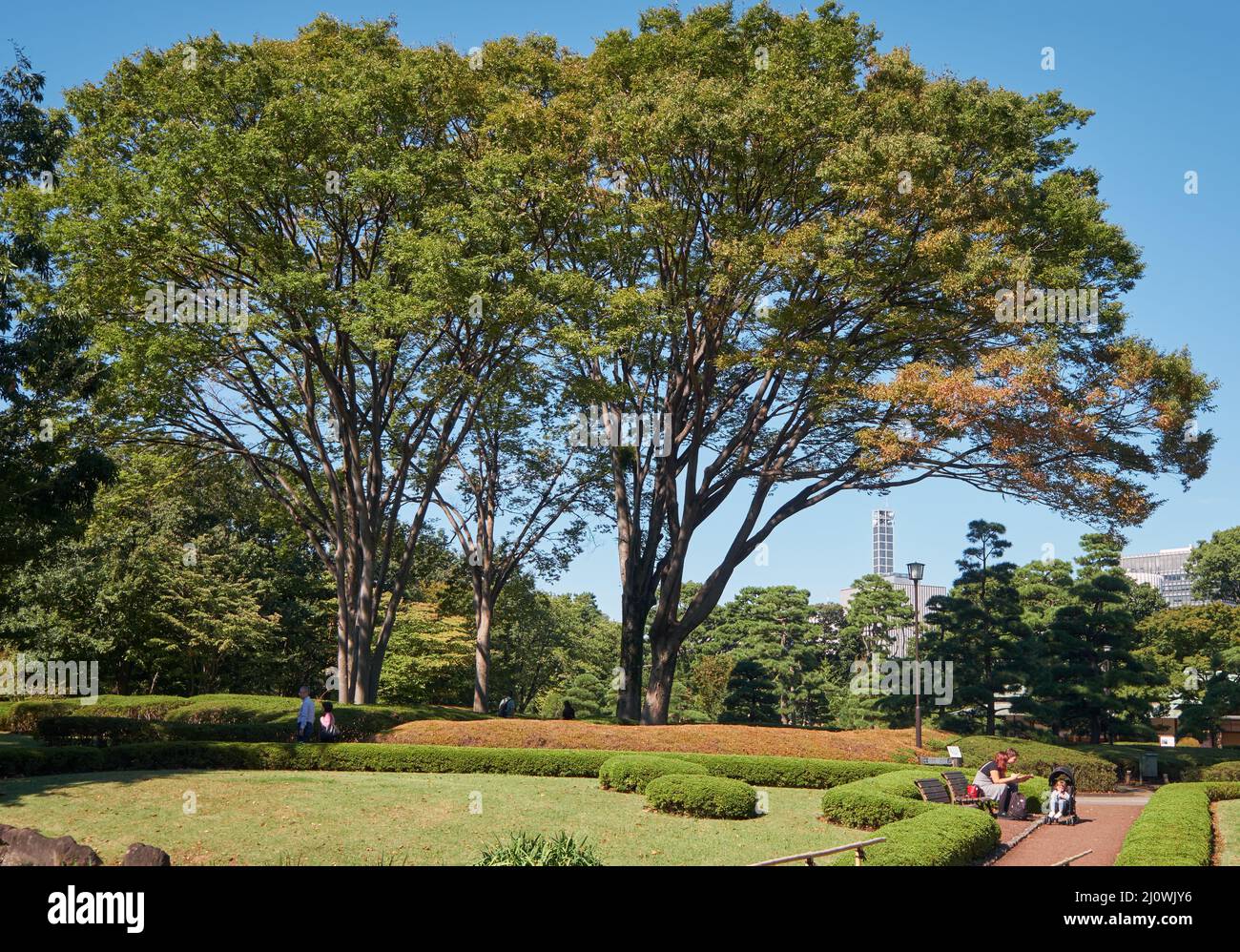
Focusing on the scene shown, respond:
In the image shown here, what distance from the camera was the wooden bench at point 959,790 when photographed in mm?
16812

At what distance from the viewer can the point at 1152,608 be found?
6144 cm

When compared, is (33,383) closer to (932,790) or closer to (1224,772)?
(932,790)

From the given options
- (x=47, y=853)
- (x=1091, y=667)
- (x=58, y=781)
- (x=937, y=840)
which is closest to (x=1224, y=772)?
(x=1091, y=667)

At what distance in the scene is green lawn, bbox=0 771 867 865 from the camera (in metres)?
11.3

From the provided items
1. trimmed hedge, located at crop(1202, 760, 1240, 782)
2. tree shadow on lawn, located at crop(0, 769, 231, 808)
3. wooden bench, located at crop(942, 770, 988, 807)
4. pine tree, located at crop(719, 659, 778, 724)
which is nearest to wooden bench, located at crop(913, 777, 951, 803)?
wooden bench, located at crop(942, 770, 988, 807)

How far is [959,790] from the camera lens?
17.2 meters

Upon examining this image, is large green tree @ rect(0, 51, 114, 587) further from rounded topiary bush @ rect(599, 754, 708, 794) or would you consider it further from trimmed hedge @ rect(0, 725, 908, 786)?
rounded topiary bush @ rect(599, 754, 708, 794)

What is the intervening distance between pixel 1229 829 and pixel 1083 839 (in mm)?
2577

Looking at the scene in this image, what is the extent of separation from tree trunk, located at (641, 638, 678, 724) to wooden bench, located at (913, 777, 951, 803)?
34.8 ft

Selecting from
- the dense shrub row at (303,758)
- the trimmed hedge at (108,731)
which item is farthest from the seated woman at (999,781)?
the trimmed hedge at (108,731)
